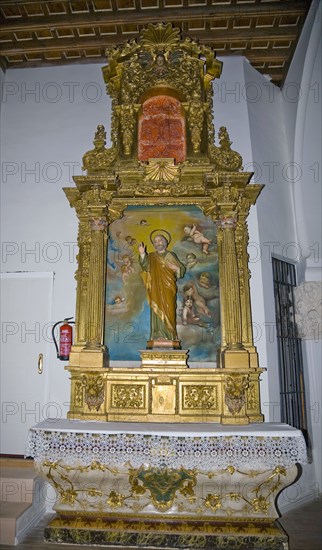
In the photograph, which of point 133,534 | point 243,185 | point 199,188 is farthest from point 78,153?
point 133,534

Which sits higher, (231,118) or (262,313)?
(231,118)

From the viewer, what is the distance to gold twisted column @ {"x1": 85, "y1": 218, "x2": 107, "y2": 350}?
550 cm

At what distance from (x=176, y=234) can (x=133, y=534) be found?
11.9 feet

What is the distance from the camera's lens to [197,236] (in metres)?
6.04

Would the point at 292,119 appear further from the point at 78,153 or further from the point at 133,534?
the point at 133,534

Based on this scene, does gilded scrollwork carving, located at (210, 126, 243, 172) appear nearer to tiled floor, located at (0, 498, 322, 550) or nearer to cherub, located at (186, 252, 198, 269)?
cherub, located at (186, 252, 198, 269)

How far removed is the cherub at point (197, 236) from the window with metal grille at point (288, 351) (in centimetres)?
119

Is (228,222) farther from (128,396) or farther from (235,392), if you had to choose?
(128,396)

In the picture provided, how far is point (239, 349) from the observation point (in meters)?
5.30

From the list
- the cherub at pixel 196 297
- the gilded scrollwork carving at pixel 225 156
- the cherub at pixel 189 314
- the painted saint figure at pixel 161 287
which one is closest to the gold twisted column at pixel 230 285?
the cherub at pixel 196 297

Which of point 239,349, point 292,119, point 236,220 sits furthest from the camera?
point 292,119

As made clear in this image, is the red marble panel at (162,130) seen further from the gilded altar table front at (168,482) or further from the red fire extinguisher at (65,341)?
the gilded altar table front at (168,482)

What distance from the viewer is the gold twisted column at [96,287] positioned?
5.50 metres

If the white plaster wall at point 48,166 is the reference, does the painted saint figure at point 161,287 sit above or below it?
below
